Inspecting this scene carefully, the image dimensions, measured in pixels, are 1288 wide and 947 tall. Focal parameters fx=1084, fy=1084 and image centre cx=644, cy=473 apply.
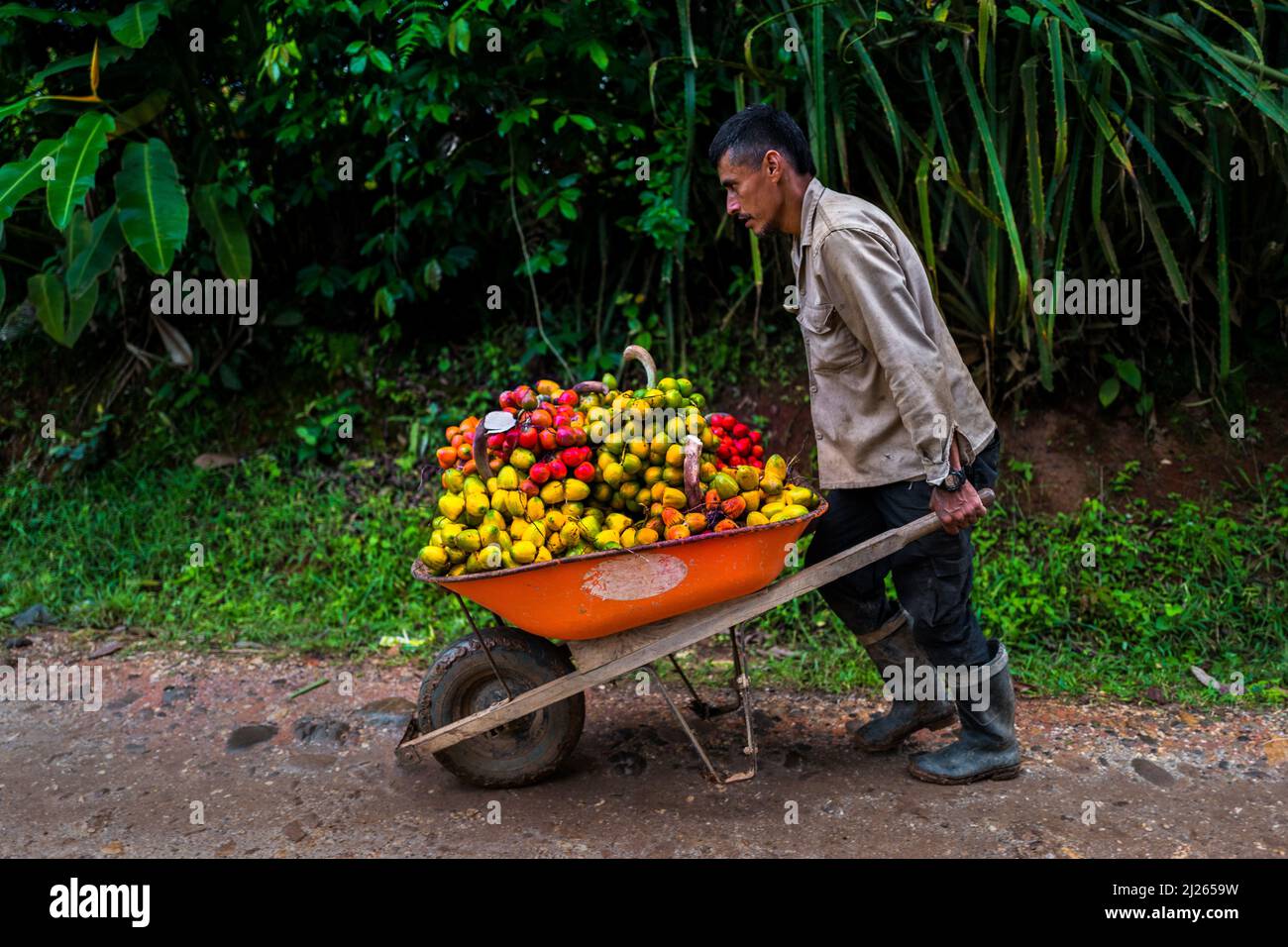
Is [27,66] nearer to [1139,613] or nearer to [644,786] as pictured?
[644,786]

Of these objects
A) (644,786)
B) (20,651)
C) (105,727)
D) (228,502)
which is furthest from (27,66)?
(644,786)

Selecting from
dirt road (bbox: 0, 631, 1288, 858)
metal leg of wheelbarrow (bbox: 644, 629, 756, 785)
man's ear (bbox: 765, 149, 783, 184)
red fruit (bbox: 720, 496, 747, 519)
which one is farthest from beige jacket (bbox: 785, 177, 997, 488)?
dirt road (bbox: 0, 631, 1288, 858)

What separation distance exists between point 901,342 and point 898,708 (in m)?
1.24

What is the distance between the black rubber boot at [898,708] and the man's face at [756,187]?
1.28 m

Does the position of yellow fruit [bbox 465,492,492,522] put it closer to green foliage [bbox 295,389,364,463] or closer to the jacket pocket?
the jacket pocket

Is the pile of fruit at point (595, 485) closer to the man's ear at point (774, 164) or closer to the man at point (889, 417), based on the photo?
the man at point (889, 417)

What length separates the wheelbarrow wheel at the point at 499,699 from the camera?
3.10 m

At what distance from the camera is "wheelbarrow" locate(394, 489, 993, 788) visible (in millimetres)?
2805

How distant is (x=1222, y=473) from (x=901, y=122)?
1999mm

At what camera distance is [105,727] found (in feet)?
12.5

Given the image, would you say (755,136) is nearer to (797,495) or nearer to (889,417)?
(889,417)

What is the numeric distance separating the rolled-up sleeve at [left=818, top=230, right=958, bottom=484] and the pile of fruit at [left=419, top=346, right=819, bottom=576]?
399 mm

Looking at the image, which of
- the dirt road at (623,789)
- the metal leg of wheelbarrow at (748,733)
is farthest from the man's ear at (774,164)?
the dirt road at (623,789)
